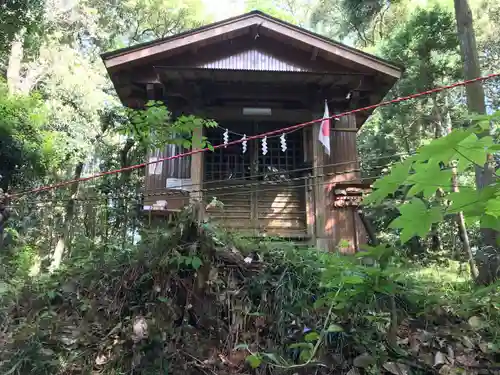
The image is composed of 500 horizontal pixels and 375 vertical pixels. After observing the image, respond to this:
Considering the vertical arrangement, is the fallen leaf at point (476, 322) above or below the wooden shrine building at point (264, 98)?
below

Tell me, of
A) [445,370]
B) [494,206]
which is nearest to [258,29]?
[445,370]

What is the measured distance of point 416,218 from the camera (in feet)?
8.11

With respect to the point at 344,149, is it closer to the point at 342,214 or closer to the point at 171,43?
the point at 342,214

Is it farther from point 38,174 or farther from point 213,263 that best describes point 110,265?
point 38,174

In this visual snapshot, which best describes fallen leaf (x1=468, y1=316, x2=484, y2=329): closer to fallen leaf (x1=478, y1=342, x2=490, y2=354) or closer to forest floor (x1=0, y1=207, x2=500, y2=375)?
forest floor (x1=0, y1=207, x2=500, y2=375)

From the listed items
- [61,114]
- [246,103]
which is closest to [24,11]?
[246,103]

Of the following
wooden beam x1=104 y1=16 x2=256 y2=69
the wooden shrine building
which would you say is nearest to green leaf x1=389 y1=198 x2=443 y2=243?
the wooden shrine building

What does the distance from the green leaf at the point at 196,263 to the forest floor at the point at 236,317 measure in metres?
0.01

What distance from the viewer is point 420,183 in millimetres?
2396

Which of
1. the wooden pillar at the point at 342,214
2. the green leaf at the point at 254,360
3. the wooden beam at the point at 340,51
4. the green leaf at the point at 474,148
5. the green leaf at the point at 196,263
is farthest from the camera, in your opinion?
the wooden beam at the point at 340,51

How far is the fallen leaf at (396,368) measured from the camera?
3723mm

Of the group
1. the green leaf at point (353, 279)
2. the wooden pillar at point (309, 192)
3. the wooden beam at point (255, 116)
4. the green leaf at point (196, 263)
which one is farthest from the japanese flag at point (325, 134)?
the green leaf at point (353, 279)

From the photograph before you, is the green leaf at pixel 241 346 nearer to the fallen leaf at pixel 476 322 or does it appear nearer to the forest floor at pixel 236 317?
the forest floor at pixel 236 317

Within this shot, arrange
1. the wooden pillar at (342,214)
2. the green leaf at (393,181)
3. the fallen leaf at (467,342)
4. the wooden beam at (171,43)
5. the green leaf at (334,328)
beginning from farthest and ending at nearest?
the wooden pillar at (342,214)
the wooden beam at (171,43)
the fallen leaf at (467,342)
the green leaf at (334,328)
the green leaf at (393,181)
